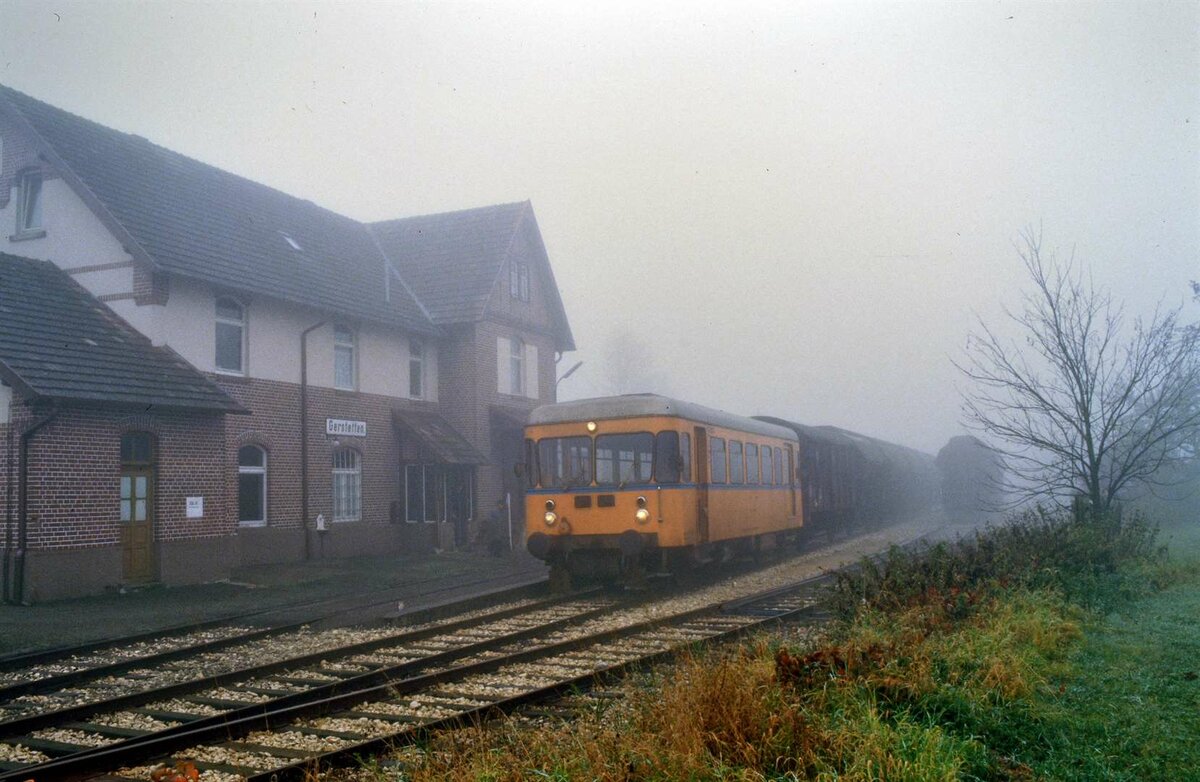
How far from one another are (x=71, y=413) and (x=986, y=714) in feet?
47.9

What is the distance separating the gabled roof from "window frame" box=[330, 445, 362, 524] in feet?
16.7

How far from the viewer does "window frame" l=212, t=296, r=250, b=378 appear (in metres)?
19.6

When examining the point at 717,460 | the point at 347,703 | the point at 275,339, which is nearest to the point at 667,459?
the point at 717,460

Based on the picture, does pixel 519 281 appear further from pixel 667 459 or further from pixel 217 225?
pixel 667 459

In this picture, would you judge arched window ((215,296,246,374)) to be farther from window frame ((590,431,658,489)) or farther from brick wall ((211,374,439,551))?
window frame ((590,431,658,489))

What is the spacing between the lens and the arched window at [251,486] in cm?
1977

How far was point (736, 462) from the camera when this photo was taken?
16.3 m

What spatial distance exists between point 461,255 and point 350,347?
6.06 m

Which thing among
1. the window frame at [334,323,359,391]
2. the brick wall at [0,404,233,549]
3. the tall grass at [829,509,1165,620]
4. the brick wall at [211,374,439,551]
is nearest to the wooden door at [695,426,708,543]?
the tall grass at [829,509,1165,620]

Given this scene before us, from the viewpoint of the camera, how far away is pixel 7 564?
14.9 m

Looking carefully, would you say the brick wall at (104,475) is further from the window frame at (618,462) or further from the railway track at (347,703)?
the window frame at (618,462)

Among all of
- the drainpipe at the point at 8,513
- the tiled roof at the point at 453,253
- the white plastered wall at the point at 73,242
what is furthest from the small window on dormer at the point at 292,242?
the drainpipe at the point at 8,513

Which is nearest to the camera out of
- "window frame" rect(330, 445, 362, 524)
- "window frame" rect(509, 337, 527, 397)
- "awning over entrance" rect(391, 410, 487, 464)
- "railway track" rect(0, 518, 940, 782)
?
"railway track" rect(0, 518, 940, 782)

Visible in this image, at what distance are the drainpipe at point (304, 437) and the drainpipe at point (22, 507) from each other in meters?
6.33
